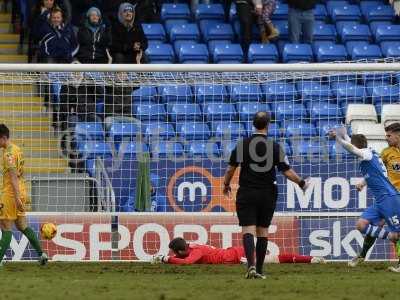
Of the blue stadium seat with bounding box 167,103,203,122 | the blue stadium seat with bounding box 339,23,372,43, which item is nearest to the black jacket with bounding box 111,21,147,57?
the blue stadium seat with bounding box 167,103,203,122

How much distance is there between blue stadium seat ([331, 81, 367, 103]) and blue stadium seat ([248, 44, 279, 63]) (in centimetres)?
390

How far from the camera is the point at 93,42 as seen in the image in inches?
881

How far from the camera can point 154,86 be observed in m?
20.2

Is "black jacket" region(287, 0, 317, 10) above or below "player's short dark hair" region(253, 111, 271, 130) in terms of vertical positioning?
above

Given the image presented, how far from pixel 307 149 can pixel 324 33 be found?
594cm

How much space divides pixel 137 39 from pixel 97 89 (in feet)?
9.16

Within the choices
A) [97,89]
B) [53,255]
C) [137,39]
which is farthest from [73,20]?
[53,255]

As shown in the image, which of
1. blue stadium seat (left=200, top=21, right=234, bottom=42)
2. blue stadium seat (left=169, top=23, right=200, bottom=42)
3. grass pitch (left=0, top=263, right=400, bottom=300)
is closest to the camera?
grass pitch (left=0, top=263, right=400, bottom=300)

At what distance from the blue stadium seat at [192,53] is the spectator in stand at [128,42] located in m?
1.35

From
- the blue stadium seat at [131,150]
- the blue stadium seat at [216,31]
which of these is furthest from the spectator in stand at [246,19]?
the blue stadium seat at [131,150]

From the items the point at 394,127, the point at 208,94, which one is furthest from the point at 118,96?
the point at 394,127

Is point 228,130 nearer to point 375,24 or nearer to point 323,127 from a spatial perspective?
point 323,127

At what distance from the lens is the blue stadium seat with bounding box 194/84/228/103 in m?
20.3

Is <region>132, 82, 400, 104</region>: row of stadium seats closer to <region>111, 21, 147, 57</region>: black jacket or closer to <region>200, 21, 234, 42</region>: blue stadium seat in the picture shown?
<region>111, 21, 147, 57</region>: black jacket
